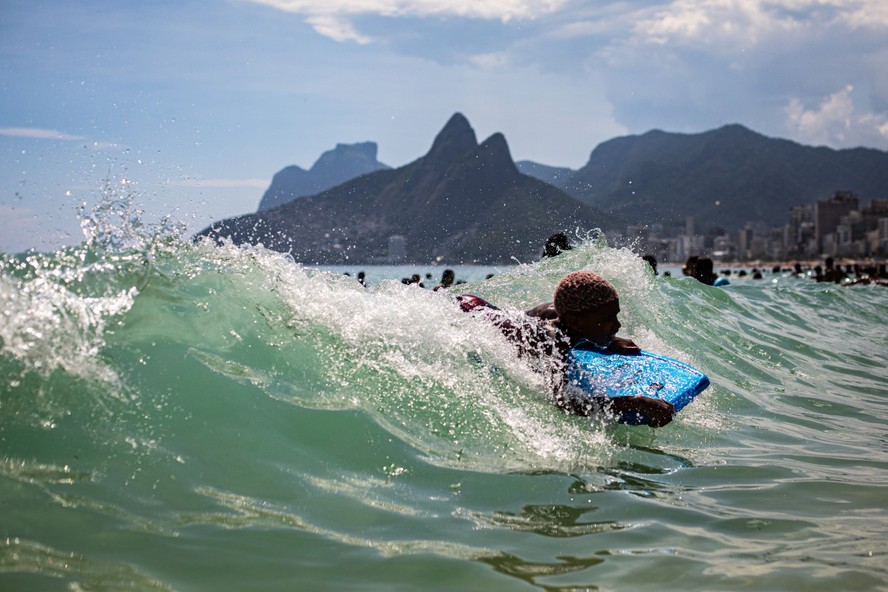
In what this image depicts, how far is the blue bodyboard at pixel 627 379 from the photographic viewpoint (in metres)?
5.19

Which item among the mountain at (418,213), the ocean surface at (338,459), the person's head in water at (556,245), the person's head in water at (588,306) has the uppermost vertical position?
the mountain at (418,213)

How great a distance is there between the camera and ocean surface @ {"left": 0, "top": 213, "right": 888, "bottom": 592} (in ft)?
9.89

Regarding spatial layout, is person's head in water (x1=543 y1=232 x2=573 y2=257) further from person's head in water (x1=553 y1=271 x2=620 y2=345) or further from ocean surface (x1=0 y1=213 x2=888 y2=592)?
person's head in water (x1=553 y1=271 x2=620 y2=345)

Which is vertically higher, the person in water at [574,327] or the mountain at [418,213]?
the mountain at [418,213]

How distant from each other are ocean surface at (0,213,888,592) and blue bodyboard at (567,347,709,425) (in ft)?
0.74

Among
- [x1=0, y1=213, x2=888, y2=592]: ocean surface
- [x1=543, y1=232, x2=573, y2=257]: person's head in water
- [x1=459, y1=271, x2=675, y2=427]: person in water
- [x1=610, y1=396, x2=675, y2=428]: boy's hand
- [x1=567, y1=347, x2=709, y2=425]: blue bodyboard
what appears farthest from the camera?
[x1=543, y1=232, x2=573, y2=257]: person's head in water

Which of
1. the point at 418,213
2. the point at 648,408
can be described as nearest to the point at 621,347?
the point at 648,408

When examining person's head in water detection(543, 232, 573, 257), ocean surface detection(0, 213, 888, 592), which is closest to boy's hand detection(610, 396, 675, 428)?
ocean surface detection(0, 213, 888, 592)

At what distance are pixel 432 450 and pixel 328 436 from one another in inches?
23.3

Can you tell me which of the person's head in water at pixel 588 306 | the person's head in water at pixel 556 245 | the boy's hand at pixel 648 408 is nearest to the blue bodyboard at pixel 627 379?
the boy's hand at pixel 648 408

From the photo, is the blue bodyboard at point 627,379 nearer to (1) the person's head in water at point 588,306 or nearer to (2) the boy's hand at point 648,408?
(2) the boy's hand at point 648,408

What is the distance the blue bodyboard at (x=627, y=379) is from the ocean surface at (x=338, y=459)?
0.23 meters

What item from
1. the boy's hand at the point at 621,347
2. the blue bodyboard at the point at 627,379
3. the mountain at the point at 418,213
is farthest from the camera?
the mountain at the point at 418,213

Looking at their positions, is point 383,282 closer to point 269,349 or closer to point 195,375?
point 269,349
